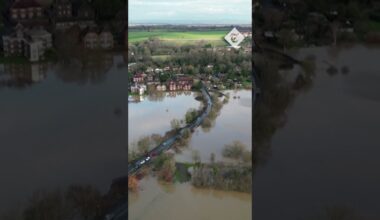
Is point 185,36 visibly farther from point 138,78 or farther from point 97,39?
point 97,39

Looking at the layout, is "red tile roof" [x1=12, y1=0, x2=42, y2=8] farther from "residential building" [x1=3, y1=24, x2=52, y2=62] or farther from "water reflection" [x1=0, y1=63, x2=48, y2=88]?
"water reflection" [x1=0, y1=63, x2=48, y2=88]

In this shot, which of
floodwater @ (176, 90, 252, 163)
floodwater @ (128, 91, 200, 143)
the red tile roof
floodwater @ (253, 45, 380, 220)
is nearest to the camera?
floodwater @ (253, 45, 380, 220)

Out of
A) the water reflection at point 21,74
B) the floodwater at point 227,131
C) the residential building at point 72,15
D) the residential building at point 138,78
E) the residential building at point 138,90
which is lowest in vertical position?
the floodwater at point 227,131

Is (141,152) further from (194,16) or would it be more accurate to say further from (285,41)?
(285,41)

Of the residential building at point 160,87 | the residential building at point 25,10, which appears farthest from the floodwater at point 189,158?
the residential building at point 25,10

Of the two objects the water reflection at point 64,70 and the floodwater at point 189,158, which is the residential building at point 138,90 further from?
the water reflection at point 64,70

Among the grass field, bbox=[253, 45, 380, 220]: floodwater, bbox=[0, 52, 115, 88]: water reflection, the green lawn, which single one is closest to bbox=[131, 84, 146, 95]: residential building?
the green lawn
